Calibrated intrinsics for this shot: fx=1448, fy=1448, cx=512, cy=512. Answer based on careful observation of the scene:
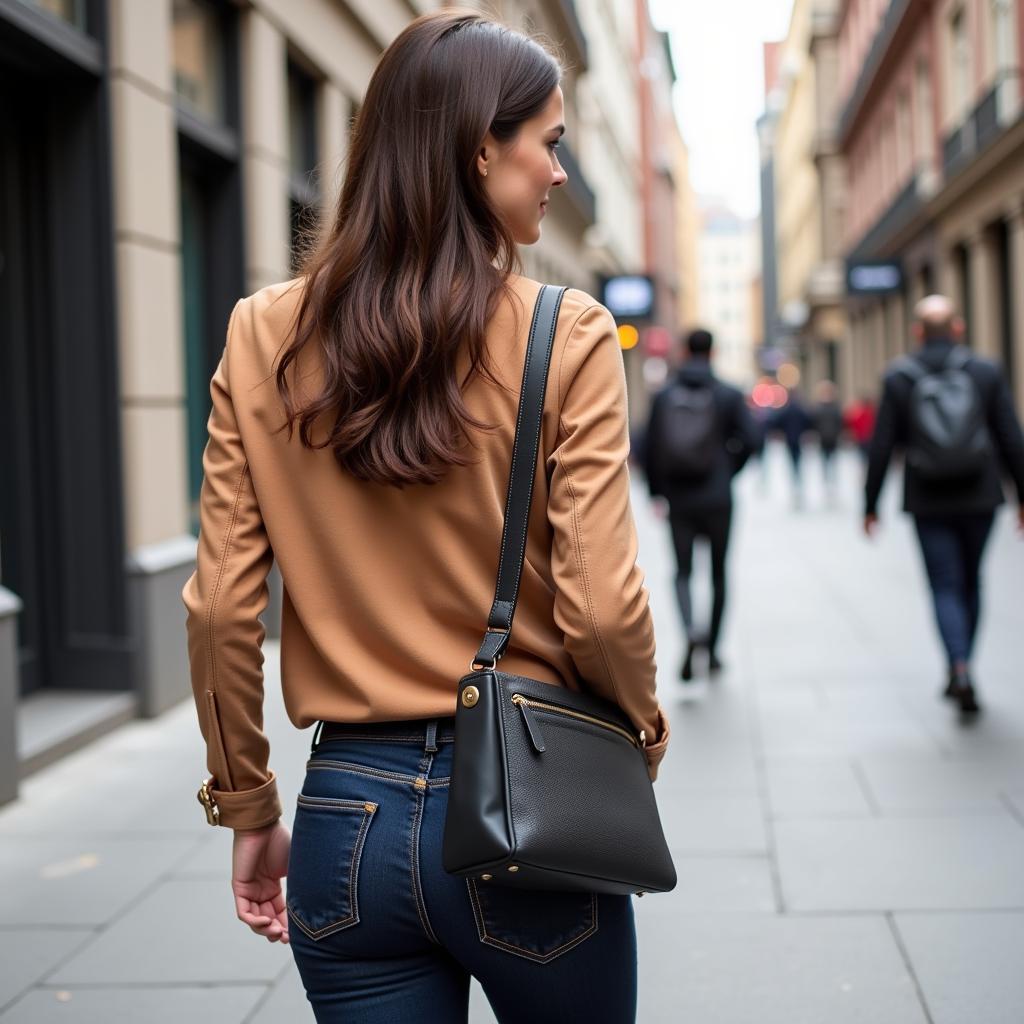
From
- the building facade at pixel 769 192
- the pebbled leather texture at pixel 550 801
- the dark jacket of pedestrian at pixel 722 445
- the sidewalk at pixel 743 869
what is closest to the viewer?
the pebbled leather texture at pixel 550 801

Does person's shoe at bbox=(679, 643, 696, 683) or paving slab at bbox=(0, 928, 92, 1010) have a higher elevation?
person's shoe at bbox=(679, 643, 696, 683)

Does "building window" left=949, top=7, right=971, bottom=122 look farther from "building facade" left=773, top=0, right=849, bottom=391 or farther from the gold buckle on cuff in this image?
the gold buckle on cuff

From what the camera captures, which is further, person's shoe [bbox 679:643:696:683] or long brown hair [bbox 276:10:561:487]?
person's shoe [bbox 679:643:696:683]

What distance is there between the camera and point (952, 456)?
653 cm

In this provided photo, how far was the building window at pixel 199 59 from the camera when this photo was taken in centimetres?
830

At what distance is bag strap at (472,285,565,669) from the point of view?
1.66 metres

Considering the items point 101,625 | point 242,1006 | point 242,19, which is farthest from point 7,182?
point 242,1006

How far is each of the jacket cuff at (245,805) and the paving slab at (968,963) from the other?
7.10 ft

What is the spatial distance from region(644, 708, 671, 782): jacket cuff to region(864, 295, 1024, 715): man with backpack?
197 inches

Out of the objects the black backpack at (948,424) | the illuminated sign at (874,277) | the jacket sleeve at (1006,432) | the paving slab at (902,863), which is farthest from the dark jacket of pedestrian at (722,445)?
the illuminated sign at (874,277)

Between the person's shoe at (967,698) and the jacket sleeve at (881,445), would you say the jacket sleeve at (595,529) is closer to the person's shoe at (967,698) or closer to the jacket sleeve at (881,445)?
the jacket sleeve at (881,445)

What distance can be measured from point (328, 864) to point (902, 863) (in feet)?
11.1

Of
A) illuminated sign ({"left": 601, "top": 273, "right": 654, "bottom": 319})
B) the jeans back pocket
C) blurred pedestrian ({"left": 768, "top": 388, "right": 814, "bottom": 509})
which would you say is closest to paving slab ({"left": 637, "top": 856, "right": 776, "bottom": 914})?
the jeans back pocket

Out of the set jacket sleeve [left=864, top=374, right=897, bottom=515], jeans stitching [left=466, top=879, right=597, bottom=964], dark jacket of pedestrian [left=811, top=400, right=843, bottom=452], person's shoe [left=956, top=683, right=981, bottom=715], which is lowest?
person's shoe [left=956, top=683, right=981, bottom=715]
